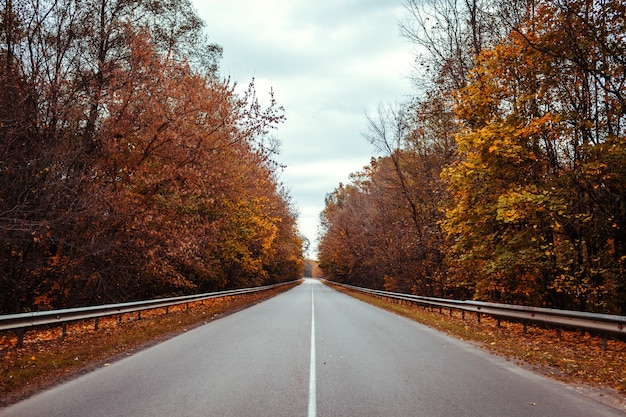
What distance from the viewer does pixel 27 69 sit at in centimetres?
1380

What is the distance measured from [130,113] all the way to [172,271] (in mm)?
6668

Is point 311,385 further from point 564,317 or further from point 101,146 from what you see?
point 101,146

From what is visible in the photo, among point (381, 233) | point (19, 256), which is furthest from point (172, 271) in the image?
point (381, 233)

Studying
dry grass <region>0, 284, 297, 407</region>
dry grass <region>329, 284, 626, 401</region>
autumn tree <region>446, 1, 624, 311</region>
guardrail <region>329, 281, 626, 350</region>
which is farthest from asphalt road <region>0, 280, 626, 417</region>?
autumn tree <region>446, 1, 624, 311</region>

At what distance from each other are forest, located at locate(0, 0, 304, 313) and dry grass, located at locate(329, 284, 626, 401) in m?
11.3

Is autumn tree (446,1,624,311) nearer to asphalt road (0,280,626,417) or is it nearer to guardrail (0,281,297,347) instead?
asphalt road (0,280,626,417)

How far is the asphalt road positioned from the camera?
5242 millimetres

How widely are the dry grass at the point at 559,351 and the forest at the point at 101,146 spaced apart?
37.0 feet

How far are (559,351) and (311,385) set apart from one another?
6.76 metres

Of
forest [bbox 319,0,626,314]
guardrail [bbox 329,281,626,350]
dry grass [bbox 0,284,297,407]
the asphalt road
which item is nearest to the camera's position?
the asphalt road

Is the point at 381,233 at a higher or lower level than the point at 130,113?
lower

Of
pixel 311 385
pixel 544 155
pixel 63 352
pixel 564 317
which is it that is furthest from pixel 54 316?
pixel 544 155

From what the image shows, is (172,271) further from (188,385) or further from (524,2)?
(524,2)

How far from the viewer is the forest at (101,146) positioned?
12.6 metres
